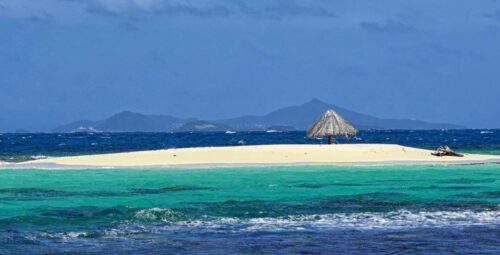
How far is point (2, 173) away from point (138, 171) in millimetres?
5928

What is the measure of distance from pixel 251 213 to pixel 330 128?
1340 inches

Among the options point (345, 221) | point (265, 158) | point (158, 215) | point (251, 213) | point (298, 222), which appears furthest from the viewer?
point (265, 158)

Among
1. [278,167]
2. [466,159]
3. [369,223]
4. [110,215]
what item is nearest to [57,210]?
[110,215]

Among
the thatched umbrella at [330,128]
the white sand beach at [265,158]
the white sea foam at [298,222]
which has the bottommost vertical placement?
the white sea foam at [298,222]

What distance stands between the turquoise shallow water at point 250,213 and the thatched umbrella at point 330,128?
18.2 metres

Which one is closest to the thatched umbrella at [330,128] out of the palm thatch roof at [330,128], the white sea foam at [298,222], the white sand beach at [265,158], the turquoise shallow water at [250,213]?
the palm thatch roof at [330,128]

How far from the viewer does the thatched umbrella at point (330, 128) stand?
5712cm

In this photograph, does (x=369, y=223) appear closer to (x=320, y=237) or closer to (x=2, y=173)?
(x=320, y=237)

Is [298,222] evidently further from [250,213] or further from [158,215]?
[158,215]

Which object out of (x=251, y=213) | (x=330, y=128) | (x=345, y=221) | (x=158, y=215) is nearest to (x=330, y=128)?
(x=330, y=128)

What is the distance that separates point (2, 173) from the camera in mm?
41500

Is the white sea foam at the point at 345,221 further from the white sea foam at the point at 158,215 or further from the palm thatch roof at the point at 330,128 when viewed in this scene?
the palm thatch roof at the point at 330,128

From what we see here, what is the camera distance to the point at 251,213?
23.9m

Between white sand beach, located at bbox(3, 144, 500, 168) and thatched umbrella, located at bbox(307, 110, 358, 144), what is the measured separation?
4814 mm
